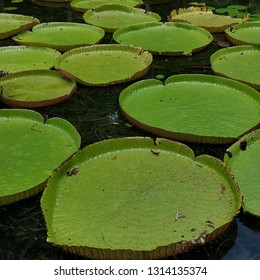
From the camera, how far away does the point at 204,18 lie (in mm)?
4578

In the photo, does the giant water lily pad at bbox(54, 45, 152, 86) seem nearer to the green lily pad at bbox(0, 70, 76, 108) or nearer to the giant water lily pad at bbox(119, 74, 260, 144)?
the green lily pad at bbox(0, 70, 76, 108)

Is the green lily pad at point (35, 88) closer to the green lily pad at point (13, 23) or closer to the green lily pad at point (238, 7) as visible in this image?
the green lily pad at point (13, 23)

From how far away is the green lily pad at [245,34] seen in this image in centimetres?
389

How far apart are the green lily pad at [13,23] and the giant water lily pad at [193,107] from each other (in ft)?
5.72

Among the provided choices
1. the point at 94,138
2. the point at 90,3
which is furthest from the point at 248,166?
the point at 90,3

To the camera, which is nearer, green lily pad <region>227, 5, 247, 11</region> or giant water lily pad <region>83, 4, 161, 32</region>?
giant water lily pad <region>83, 4, 161, 32</region>

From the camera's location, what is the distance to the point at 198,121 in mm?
2645

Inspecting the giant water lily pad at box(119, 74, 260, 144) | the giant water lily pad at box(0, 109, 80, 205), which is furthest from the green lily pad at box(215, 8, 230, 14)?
the giant water lily pad at box(0, 109, 80, 205)

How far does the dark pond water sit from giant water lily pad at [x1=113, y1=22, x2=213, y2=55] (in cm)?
9

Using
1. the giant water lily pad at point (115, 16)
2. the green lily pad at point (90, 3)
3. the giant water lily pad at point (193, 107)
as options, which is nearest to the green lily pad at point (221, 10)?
the giant water lily pad at point (115, 16)

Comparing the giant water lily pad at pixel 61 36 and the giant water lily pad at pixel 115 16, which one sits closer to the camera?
the giant water lily pad at pixel 61 36

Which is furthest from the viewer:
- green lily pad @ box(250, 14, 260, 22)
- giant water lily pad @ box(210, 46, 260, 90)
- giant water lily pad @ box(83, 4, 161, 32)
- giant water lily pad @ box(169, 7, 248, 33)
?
green lily pad @ box(250, 14, 260, 22)

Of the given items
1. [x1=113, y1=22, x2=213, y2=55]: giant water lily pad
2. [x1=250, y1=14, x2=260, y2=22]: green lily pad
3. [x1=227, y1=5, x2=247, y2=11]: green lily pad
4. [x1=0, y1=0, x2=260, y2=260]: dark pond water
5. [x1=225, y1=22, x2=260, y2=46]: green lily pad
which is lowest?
[x1=0, y1=0, x2=260, y2=260]: dark pond water

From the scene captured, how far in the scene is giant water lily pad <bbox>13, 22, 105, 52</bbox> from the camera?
12.4 feet
